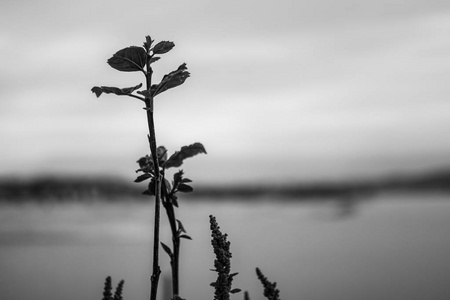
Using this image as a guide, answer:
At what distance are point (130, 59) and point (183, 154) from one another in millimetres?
347

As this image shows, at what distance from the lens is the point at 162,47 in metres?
1.66

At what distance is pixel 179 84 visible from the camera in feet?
5.32

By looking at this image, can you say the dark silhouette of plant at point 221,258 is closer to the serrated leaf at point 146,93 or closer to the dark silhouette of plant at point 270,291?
the dark silhouette of plant at point 270,291

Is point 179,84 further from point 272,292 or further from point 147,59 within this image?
point 272,292

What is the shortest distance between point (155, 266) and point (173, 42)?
0.63 meters

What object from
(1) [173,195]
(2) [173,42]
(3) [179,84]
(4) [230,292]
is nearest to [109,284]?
(4) [230,292]

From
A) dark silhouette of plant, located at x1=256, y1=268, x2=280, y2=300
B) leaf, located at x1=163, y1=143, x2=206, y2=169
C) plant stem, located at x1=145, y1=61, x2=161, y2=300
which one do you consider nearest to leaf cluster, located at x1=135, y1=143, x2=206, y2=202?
leaf, located at x1=163, y1=143, x2=206, y2=169

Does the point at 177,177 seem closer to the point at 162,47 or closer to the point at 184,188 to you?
the point at 184,188

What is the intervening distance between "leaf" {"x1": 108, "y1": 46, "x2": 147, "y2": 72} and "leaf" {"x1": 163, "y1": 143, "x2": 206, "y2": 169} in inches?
11.5

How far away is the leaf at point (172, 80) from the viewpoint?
1.59 metres

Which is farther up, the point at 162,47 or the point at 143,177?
the point at 162,47

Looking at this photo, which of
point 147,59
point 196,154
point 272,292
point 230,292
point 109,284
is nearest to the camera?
point 109,284

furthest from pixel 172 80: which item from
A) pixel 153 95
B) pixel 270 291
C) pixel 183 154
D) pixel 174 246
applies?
pixel 270 291

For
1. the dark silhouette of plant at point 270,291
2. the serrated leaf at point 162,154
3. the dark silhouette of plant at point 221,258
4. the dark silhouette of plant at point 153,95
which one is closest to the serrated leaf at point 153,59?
Answer: the dark silhouette of plant at point 153,95
